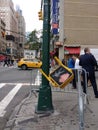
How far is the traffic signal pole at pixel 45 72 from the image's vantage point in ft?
34.4

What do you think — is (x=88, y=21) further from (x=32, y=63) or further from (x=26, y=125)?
(x=26, y=125)

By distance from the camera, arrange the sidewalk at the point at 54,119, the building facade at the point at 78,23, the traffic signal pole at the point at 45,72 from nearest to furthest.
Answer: the sidewalk at the point at 54,119
the traffic signal pole at the point at 45,72
the building facade at the point at 78,23

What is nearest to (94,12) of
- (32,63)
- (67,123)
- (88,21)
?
(88,21)

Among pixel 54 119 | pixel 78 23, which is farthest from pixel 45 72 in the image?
pixel 78 23

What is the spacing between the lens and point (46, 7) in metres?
10.7

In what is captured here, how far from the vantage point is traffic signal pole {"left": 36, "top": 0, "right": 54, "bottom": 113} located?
10.5m

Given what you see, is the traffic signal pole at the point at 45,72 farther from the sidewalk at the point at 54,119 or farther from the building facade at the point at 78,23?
the building facade at the point at 78,23

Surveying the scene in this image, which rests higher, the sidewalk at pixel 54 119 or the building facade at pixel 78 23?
the building facade at pixel 78 23

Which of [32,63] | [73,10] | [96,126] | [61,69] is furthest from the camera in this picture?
[73,10]

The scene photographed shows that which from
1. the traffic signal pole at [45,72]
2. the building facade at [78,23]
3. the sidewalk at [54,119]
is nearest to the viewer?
the sidewalk at [54,119]

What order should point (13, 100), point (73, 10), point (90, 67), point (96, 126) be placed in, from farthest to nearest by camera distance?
point (73, 10)
point (13, 100)
point (90, 67)
point (96, 126)

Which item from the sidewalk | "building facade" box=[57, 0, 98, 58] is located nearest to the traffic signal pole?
the sidewalk

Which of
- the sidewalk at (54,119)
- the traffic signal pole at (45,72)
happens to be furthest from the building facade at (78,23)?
the traffic signal pole at (45,72)

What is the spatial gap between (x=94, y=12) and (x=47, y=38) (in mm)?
56060
